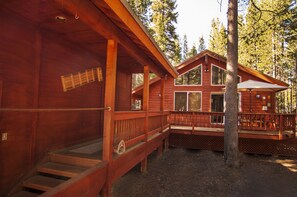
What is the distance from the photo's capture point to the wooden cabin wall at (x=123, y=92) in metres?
7.45

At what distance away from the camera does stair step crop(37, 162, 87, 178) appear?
3.18 metres

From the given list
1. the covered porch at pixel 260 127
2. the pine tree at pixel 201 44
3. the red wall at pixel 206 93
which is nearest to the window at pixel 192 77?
the red wall at pixel 206 93

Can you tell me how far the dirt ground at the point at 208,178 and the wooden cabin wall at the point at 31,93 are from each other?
1997mm

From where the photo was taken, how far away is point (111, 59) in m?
3.35

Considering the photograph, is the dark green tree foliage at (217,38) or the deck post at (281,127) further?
the dark green tree foliage at (217,38)

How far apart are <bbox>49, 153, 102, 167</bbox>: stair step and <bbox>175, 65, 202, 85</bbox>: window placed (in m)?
9.73

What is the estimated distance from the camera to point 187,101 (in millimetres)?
12297

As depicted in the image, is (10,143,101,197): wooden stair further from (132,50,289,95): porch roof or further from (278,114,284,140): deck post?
(132,50,289,95): porch roof

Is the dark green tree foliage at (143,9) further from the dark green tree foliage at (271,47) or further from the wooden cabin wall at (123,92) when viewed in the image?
the wooden cabin wall at (123,92)

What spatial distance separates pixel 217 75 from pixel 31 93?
419 inches

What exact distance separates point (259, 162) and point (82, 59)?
23.6 feet

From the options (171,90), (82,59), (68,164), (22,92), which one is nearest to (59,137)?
(68,164)

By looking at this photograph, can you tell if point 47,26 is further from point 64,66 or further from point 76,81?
point 76,81

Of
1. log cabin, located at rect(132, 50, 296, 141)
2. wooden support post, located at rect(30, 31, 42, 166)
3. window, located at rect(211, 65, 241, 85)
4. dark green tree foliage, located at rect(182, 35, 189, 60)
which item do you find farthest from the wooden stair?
dark green tree foliage, located at rect(182, 35, 189, 60)
